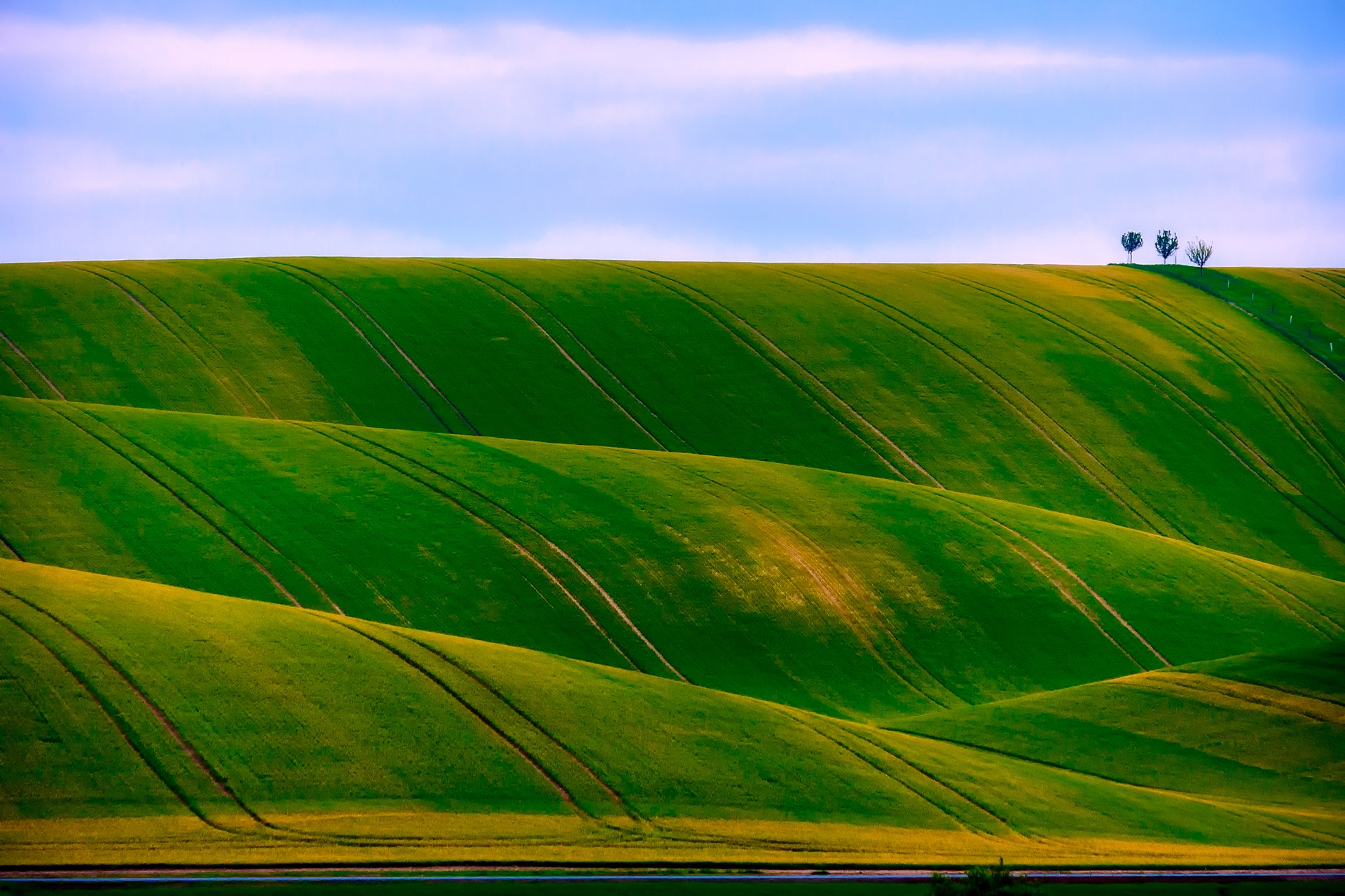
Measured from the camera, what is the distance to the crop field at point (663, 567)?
101ft

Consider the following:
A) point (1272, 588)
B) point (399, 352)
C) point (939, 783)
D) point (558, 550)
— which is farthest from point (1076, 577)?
point (399, 352)

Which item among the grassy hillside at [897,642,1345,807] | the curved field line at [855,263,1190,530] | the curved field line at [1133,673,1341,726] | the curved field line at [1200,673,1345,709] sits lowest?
the grassy hillside at [897,642,1345,807]

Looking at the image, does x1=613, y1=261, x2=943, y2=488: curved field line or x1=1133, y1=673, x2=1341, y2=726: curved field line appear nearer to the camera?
x1=1133, y1=673, x2=1341, y2=726: curved field line

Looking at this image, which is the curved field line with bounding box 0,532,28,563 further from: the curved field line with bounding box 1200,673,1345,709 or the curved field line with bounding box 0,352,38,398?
the curved field line with bounding box 1200,673,1345,709

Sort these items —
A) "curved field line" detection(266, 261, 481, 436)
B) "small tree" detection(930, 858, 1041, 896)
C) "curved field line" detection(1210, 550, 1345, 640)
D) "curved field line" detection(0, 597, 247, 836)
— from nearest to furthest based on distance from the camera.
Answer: "small tree" detection(930, 858, 1041, 896), "curved field line" detection(0, 597, 247, 836), "curved field line" detection(1210, 550, 1345, 640), "curved field line" detection(266, 261, 481, 436)

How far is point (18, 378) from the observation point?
209 feet

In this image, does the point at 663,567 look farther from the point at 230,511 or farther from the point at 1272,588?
the point at 1272,588

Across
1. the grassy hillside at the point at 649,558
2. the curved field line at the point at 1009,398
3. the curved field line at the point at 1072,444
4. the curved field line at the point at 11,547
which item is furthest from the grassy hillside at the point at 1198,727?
the curved field line at the point at 11,547

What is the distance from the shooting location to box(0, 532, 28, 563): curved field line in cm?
4478

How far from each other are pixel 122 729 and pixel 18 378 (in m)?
39.2

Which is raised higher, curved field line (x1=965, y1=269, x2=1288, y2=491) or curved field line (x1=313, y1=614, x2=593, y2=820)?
curved field line (x1=965, y1=269, x2=1288, y2=491)

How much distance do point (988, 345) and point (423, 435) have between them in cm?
3679

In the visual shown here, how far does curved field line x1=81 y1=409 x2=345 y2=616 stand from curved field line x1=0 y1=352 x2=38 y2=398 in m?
9.07

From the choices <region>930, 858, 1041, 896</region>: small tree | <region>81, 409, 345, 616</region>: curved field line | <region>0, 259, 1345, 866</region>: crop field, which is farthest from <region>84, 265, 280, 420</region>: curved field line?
<region>930, 858, 1041, 896</region>: small tree
